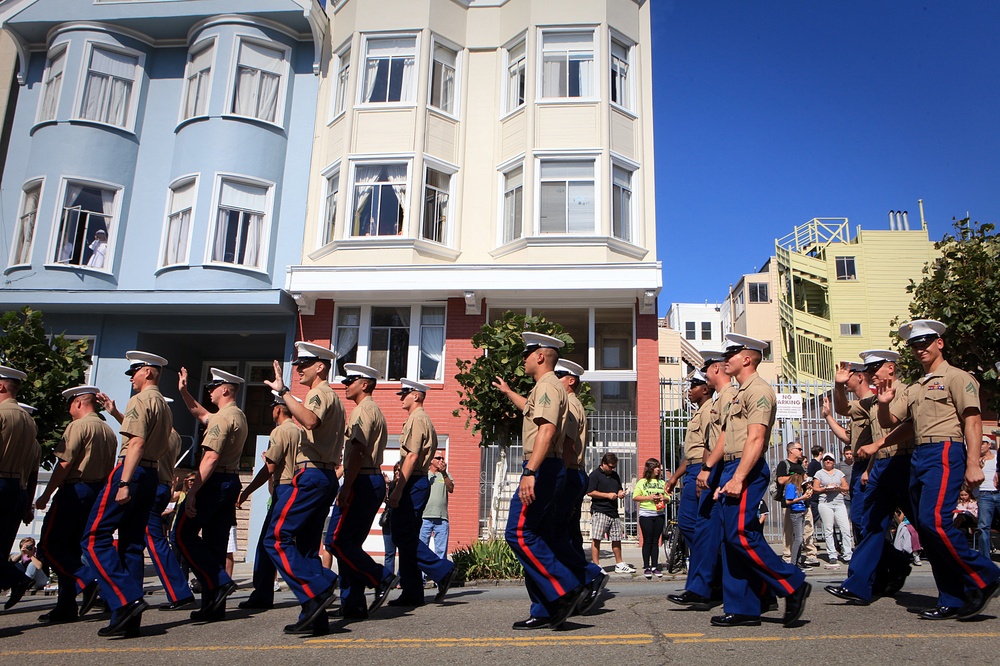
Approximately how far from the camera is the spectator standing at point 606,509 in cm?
1170

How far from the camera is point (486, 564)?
10.9 metres

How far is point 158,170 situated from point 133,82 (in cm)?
230

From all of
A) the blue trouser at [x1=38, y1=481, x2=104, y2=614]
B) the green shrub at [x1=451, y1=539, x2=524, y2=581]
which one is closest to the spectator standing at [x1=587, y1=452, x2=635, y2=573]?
the green shrub at [x1=451, y1=539, x2=524, y2=581]

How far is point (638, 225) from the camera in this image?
1792 centimetres

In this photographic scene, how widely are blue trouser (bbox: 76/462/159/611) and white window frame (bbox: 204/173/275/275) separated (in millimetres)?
11684

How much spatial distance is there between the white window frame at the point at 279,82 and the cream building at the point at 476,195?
2.94 ft

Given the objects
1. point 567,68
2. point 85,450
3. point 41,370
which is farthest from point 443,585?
point 567,68

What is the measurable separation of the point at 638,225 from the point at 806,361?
2909 centimetres

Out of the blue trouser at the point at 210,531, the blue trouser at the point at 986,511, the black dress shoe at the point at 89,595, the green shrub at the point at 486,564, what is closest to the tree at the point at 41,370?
the black dress shoe at the point at 89,595

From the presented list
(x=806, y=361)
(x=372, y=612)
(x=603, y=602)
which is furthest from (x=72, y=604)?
(x=806, y=361)

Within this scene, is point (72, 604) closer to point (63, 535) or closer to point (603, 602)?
point (63, 535)

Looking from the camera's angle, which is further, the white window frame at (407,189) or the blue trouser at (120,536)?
the white window frame at (407,189)

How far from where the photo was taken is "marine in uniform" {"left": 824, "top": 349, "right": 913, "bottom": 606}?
6441 millimetres

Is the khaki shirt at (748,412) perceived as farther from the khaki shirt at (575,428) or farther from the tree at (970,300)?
the tree at (970,300)
